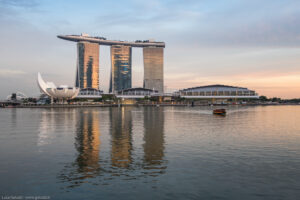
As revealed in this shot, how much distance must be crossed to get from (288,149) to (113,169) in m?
19.6

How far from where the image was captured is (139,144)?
32344mm

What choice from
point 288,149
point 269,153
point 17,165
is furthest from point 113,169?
→ point 288,149

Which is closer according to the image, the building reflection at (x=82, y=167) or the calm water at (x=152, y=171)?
the calm water at (x=152, y=171)

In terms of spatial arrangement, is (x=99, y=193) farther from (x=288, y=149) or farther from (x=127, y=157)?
(x=288, y=149)

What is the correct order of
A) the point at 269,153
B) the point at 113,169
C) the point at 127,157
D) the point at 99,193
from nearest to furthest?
the point at 99,193 → the point at 113,169 → the point at 127,157 → the point at 269,153

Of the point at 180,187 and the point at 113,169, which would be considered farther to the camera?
the point at 113,169

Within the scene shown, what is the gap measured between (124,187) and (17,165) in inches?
433

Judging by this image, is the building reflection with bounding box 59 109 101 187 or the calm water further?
the building reflection with bounding box 59 109 101 187

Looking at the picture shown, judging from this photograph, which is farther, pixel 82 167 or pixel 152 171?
pixel 82 167

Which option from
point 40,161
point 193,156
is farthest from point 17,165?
point 193,156

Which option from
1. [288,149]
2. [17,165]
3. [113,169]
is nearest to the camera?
[113,169]

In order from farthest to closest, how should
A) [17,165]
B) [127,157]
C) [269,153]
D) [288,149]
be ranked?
[288,149] → [269,153] → [127,157] → [17,165]

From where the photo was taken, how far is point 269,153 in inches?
1077

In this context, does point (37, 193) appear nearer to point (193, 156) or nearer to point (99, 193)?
point (99, 193)
